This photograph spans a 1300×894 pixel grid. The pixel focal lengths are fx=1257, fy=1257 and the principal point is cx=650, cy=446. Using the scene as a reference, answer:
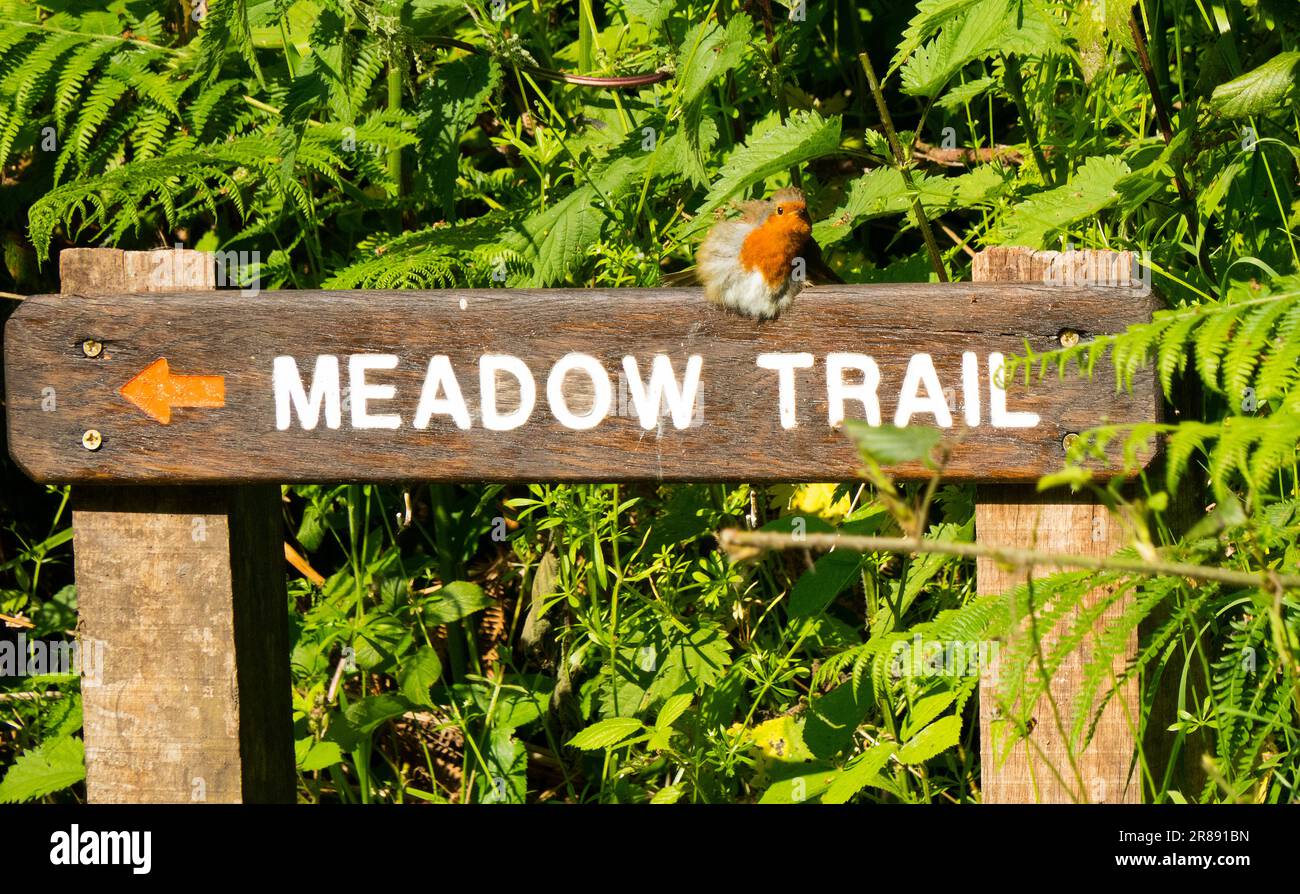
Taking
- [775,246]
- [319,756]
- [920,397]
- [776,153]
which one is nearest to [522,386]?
[775,246]

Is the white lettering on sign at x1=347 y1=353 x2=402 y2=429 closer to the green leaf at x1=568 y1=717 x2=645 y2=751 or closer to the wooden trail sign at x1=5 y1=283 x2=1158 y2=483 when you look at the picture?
the wooden trail sign at x1=5 y1=283 x2=1158 y2=483

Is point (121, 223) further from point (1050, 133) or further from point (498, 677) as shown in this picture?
point (1050, 133)

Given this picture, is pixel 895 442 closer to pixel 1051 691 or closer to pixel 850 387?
pixel 850 387

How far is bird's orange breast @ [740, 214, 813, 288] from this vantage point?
1742 millimetres

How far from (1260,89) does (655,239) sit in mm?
1171

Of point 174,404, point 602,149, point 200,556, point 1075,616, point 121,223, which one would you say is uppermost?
point 602,149

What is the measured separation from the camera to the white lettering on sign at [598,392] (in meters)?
1.70

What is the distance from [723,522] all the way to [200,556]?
122 cm

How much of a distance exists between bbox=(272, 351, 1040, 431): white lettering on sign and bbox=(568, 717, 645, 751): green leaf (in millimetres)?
825

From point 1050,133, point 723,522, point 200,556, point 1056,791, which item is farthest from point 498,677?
point 1050,133

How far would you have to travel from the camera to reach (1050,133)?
2703mm

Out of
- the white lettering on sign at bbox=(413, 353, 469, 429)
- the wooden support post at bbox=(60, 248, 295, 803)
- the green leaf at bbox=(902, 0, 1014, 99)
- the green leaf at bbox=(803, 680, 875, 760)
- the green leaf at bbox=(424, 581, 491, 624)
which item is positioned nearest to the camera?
the white lettering on sign at bbox=(413, 353, 469, 429)

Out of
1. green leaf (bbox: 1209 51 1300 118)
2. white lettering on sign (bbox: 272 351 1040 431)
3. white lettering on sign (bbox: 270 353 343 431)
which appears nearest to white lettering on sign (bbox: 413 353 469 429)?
white lettering on sign (bbox: 272 351 1040 431)

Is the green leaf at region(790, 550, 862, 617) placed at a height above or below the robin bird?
below
